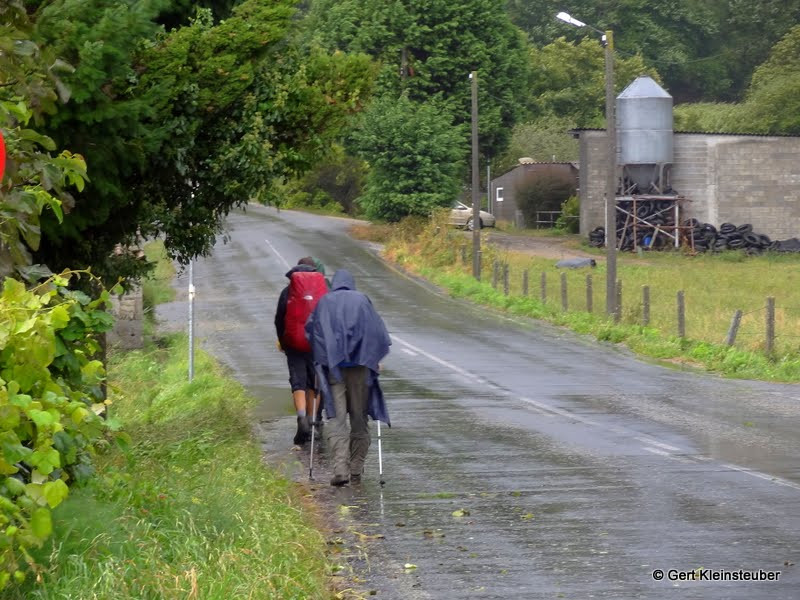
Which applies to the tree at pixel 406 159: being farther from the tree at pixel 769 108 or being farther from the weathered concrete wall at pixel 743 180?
the tree at pixel 769 108

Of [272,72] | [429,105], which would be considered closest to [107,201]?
[272,72]

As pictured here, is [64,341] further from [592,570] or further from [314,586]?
[592,570]

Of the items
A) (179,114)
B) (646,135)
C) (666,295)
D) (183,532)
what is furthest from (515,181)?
(183,532)

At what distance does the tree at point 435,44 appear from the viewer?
55.2 metres

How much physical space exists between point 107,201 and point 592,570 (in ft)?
16.0

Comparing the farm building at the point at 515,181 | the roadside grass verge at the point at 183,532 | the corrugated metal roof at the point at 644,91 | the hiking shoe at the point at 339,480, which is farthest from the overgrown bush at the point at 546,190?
the hiking shoe at the point at 339,480

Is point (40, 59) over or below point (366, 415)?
over

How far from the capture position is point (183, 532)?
757 cm

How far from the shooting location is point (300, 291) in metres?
13.2

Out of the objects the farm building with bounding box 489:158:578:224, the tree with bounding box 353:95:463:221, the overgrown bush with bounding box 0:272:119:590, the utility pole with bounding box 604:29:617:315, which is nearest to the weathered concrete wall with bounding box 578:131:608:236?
the tree with bounding box 353:95:463:221

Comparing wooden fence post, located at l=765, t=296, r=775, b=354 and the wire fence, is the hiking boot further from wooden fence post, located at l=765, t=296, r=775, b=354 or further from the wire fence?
wooden fence post, located at l=765, t=296, r=775, b=354

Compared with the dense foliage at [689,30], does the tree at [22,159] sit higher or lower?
lower

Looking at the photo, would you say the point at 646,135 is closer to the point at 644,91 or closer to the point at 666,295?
the point at 644,91

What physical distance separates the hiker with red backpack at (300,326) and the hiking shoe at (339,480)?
220 centimetres
